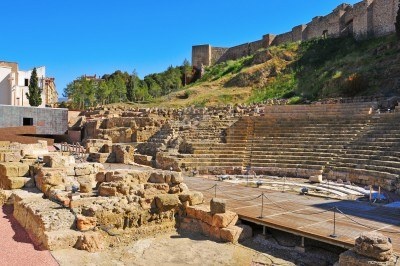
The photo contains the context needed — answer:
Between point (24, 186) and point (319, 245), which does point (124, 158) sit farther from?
point (319, 245)

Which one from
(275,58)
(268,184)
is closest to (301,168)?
(268,184)

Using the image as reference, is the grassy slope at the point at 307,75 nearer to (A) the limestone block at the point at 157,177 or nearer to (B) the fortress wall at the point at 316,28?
(B) the fortress wall at the point at 316,28

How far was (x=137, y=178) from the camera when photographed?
40.3 ft

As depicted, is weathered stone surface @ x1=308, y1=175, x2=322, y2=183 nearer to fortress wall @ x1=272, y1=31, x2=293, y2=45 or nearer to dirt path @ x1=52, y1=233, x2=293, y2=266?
dirt path @ x1=52, y1=233, x2=293, y2=266

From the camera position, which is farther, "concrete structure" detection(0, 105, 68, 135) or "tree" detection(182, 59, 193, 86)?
"tree" detection(182, 59, 193, 86)

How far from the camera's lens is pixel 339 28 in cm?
4778

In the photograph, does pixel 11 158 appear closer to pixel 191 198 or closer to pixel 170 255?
pixel 191 198

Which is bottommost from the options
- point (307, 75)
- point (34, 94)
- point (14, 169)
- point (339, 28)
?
point (14, 169)

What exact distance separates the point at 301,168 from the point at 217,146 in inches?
204

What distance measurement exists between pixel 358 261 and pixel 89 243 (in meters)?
5.65

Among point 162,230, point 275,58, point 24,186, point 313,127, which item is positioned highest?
point 275,58

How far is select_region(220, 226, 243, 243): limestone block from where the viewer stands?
9.59 metres

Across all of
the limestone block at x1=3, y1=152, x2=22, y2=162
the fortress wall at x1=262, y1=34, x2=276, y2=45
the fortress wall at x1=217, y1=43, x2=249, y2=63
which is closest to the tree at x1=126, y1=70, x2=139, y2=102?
the fortress wall at x1=217, y1=43, x2=249, y2=63

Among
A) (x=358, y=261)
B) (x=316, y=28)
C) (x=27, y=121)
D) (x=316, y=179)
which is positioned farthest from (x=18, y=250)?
(x=316, y=28)
